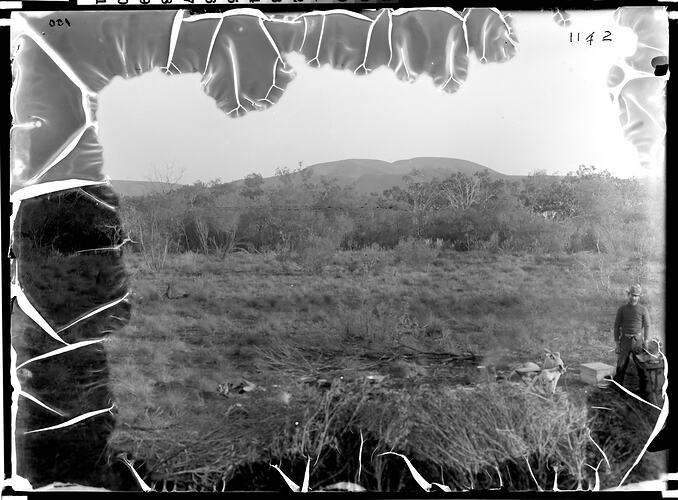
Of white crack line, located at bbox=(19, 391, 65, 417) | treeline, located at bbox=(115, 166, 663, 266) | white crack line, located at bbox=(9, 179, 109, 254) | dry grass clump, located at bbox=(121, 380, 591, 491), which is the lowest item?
dry grass clump, located at bbox=(121, 380, 591, 491)

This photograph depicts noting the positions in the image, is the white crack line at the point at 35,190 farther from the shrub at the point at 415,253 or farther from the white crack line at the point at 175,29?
the shrub at the point at 415,253

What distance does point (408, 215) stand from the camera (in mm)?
3445

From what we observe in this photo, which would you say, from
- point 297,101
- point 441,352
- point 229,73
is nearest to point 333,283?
point 441,352

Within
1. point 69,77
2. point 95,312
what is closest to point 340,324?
point 95,312

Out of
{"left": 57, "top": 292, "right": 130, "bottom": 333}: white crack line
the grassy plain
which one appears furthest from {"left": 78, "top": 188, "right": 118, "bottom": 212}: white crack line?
{"left": 57, "top": 292, "right": 130, "bottom": 333}: white crack line

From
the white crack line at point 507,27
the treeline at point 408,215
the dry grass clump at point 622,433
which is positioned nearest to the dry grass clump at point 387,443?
the dry grass clump at point 622,433

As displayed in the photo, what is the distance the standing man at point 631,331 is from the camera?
336 cm

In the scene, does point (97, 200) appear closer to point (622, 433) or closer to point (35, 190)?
point (35, 190)

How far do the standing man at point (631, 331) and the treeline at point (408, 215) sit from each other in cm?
33

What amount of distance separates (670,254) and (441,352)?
1.51m

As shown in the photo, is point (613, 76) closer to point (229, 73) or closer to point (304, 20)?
point (304, 20)

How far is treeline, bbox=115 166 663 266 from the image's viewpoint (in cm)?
339

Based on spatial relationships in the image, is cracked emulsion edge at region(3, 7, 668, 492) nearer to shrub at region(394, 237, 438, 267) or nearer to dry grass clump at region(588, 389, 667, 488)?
dry grass clump at region(588, 389, 667, 488)

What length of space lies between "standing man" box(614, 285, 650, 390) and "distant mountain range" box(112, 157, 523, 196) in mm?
1020
